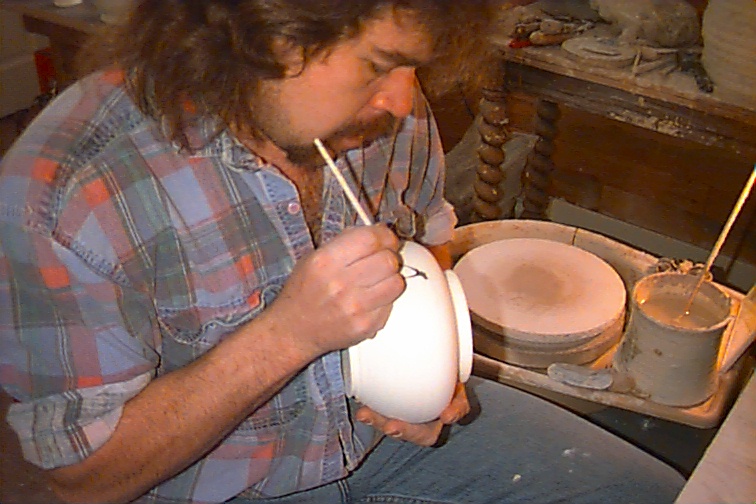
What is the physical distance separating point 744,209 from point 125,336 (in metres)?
1.73

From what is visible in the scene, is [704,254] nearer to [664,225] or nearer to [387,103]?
[664,225]

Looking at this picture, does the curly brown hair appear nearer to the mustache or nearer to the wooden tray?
the mustache

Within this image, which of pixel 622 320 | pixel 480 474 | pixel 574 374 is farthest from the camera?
pixel 622 320

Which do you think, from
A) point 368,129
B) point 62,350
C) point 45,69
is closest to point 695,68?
point 368,129

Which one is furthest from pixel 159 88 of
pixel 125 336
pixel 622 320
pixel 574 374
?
pixel 622 320

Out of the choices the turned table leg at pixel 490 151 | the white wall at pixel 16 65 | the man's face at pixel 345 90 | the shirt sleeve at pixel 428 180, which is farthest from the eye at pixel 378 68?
the white wall at pixel 16 65

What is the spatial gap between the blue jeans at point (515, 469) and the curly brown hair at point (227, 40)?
18.2 inches

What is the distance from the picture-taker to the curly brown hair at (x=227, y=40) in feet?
2.19

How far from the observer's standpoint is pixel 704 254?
2.02 metres

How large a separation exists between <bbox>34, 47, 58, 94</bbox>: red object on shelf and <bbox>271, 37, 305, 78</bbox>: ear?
1964mm

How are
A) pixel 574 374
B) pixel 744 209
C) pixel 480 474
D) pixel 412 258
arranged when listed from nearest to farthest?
1. pixel 412 258
2. pixel 480 474
3. pixel 574 374
4. pixel 744 209

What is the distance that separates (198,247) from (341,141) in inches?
7.2

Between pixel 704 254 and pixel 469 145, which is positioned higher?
pixel 469 145

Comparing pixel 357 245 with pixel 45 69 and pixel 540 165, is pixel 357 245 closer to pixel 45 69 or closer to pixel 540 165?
pixel 540 165
